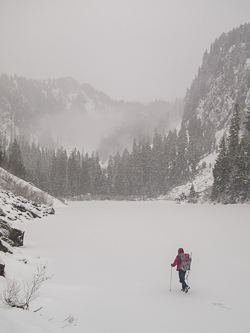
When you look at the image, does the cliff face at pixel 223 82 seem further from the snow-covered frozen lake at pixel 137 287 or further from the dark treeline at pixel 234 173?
the snow-covered frozen lake at pixel 137 287

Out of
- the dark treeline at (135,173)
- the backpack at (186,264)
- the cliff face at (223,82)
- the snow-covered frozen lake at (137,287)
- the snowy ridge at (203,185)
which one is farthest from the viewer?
the cliff face at (223,82)

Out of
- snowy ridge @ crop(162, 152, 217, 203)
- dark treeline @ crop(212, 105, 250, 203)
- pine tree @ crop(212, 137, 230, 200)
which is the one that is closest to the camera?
dark treeline @ crop(212, 105, 250, 203)

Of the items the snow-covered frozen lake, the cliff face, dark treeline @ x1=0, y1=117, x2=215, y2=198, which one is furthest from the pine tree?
the cliff face

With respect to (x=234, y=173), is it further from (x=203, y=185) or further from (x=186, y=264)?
(x=186, y=264)

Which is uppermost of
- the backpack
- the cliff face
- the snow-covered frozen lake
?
the cliff face

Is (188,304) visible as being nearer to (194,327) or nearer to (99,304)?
(194,327)

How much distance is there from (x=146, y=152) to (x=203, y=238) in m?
69.3

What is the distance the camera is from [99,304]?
15.7ft

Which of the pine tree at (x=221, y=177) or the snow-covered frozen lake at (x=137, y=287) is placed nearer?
the snow-covered frozen lake at (x=137, y=287)

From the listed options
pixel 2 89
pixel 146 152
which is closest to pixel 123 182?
pixel 146 152

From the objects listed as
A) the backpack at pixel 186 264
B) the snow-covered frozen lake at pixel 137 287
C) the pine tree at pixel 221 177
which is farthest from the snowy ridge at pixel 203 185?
the backpack at pixel 186 264

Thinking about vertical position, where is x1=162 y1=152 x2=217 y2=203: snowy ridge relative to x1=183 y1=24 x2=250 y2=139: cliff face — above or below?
below

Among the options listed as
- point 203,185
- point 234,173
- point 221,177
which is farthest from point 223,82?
point 234,173

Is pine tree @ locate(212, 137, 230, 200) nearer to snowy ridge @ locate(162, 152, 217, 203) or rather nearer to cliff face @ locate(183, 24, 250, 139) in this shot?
snowy ridge @ locate(162, 152, 217, 203)
